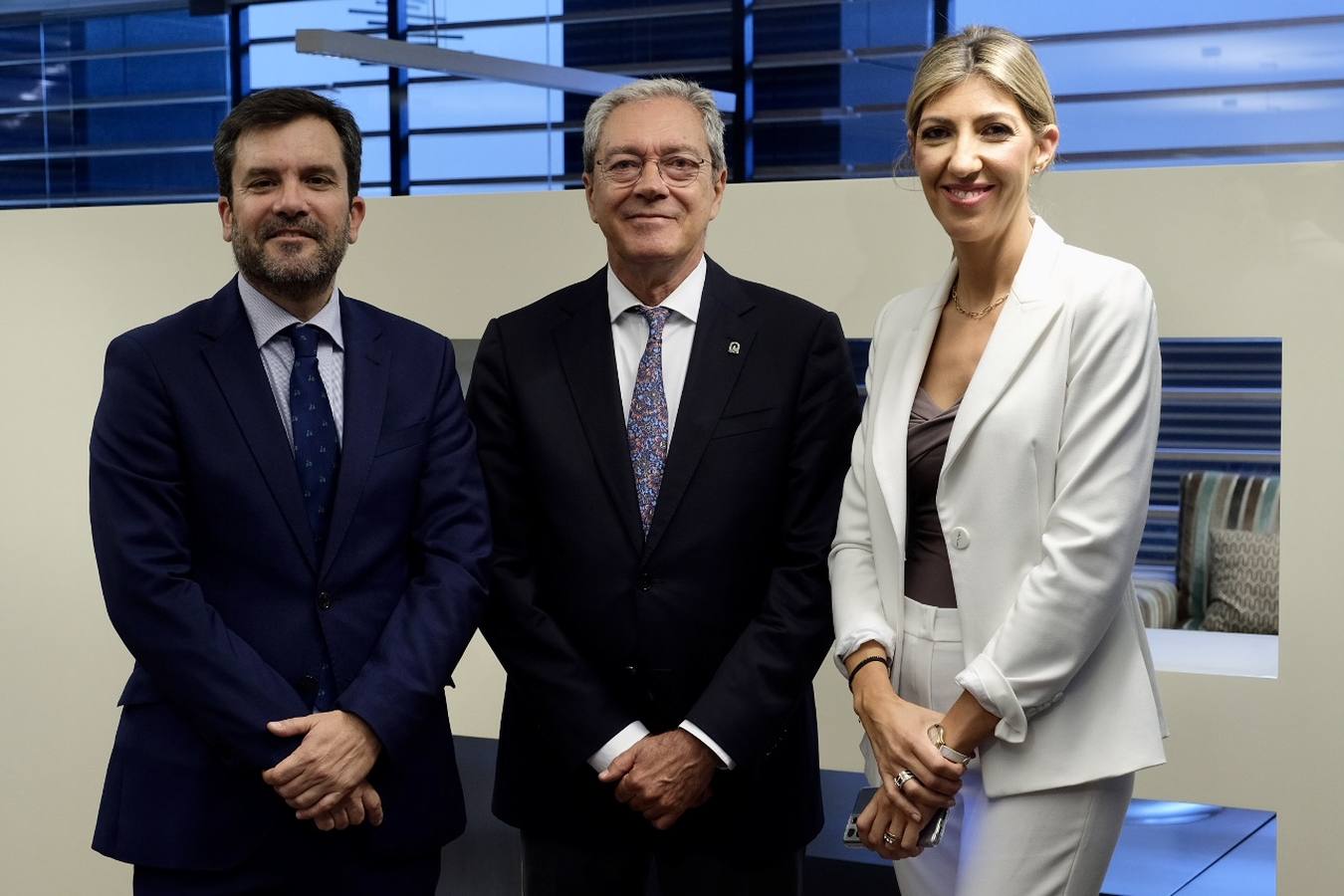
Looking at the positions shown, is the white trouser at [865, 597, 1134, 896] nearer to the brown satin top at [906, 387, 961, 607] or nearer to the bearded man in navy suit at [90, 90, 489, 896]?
the brown satin top at [906, 387, 961, 607]

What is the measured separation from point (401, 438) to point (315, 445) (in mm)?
140

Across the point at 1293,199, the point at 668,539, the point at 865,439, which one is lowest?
the point at 668,539

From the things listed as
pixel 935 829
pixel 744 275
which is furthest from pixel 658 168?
pixel 744 275

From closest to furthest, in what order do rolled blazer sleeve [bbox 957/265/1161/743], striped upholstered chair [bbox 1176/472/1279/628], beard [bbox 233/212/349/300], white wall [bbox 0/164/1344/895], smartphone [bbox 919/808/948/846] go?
1. rolled blazer sleeve [bbox 957/265/1161/743]
2. smartphone [bbox 919/808/948/846]
3. beard [bbox 233/212/349/300]
4. white wall [bbox 0/164/1344/895]
5. striped upholstered chair [bbox 1176/472/1279/628]

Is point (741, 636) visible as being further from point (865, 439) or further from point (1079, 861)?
point (1079, 861)

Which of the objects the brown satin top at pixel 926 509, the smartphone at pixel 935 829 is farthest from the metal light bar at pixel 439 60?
the smartphone at pixel 935 829

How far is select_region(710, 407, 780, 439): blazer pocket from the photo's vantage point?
2.46 m

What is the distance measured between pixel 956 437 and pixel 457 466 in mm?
842

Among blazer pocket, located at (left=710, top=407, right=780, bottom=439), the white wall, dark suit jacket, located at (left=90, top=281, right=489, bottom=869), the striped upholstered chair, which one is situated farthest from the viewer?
the striped upholstered chair

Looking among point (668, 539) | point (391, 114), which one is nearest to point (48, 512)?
point (391, 114)

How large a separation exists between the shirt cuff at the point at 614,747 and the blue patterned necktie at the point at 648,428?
13.3 inches

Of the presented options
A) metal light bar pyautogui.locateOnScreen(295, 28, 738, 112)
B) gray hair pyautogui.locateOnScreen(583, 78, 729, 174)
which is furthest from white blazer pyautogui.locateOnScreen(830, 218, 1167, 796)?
metal light bar pyautogui.locateOnScreen(295, 28, 738, 112)

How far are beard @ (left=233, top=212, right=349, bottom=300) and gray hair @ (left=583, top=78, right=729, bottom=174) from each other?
1.62 ft

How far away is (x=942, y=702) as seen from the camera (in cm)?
215
